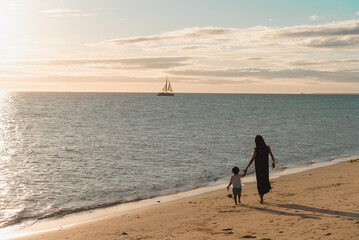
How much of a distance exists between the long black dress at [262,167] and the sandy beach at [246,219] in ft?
2.37

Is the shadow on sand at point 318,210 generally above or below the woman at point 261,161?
below

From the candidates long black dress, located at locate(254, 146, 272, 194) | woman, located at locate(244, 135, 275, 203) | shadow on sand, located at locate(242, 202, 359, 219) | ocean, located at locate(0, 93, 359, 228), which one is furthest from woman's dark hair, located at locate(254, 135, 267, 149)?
ocean, located at locate(0, 93, 359, 228)

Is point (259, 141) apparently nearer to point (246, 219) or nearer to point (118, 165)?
point (246, 219)

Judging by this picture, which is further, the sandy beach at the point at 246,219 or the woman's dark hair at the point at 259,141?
the woman's dark hair at the point at 259,141

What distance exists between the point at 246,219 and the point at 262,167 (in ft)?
8.45

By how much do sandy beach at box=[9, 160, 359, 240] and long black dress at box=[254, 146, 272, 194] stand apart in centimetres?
72

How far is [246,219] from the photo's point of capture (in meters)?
11.5

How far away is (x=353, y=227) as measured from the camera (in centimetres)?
950

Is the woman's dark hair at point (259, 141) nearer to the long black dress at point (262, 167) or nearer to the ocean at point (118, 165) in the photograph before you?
the long black dress at point (262, 167)

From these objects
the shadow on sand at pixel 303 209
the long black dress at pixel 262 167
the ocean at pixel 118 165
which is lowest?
the ocean at pixel 118 165

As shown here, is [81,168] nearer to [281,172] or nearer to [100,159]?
[100,159]

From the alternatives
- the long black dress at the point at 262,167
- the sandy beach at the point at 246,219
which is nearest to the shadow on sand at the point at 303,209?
the sandy beach at the point at 246,219

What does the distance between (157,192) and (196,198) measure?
3.09 metres

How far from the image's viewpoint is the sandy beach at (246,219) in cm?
983
